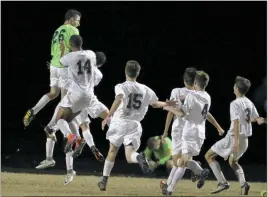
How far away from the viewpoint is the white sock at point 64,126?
1114 centimetres

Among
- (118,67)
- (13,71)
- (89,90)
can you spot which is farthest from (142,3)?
(89,90)

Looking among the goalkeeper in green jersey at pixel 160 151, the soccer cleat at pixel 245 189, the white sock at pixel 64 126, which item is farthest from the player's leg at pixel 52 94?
the soccer cleat at pixel 245 189

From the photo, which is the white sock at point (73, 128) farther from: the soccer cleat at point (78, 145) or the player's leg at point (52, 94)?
the player's leg at point (52, 94)

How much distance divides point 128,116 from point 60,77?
1.88 metres

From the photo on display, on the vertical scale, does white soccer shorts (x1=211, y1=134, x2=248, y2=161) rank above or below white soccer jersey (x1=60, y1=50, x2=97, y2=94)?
below

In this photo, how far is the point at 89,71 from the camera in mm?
11219

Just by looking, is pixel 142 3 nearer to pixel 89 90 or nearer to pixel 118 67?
pixel 118 67

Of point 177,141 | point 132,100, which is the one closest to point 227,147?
point 177,141

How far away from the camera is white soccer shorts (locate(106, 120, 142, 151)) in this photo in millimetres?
Answer: 10742

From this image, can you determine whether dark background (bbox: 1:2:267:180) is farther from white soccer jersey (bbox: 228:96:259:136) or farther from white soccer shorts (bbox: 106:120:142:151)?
→ white soccer shorts (bbox: 106:120:142:151)

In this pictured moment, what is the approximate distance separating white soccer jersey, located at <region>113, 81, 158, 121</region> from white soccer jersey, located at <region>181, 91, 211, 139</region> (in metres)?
0.52

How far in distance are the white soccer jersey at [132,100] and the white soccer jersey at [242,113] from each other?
1250 millimetres

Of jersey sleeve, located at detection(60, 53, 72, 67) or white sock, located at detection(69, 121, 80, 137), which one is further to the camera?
white sock, located at detection(69, 121, 80, 137)

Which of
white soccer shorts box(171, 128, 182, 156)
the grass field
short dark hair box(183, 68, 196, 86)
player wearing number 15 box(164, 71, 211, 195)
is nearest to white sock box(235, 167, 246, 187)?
the grass field
